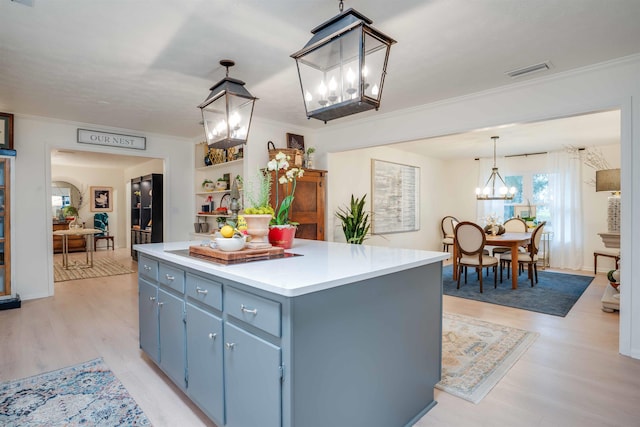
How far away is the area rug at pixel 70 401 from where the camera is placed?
6.46 feet

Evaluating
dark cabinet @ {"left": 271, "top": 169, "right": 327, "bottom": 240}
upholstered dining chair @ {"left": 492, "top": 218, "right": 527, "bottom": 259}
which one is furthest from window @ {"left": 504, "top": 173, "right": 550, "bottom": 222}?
dark cabinet @ {"left": 271, "top": 169, "right": 327, "bottom": 240}

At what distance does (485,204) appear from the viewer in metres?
8.05

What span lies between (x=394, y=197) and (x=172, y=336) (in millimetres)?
5356

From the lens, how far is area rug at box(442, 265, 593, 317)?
4254 mm

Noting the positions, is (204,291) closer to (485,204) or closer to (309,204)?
(309,204)

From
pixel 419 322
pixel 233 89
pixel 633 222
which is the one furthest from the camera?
pixel 633 222

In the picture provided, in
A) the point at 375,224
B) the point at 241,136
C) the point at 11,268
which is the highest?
the point at 241,136

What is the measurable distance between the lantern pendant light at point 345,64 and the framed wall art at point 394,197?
15.0 feet

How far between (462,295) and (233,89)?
3996 mm

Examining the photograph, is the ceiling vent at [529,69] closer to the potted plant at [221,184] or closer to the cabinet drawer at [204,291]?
the cabinet drawer at [204,291]

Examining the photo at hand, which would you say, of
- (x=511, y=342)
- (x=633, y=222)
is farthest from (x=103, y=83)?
(x=633, y=222)

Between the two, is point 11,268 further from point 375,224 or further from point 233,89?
point 375,224

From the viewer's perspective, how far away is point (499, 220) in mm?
7781

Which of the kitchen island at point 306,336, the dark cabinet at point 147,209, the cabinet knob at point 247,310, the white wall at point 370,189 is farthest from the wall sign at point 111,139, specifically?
the cabinet knob at point 247,310
